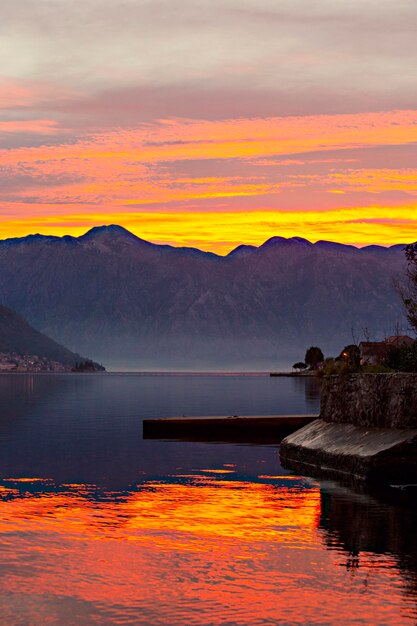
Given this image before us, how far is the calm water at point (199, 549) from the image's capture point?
19.5 meters

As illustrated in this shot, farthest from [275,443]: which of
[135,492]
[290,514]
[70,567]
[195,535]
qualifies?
[70,567]

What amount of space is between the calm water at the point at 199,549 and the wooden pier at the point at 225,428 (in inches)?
903

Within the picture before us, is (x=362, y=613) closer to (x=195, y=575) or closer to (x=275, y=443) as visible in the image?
(x=195, y=575)

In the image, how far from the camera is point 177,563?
23844 mm

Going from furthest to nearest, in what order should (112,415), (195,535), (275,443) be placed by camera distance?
(112,415)
(275,443)
(195,535)

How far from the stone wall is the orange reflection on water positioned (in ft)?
26.4

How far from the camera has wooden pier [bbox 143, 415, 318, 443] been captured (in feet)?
234

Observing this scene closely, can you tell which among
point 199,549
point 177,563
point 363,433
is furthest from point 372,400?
point 177,563

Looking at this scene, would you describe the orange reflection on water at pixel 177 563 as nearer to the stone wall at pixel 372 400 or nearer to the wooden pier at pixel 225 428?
the stone wall at pixel 372 400

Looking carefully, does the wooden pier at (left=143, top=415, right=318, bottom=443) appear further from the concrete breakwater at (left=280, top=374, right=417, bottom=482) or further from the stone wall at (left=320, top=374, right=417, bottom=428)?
the stone wall at (left=320, top=374, right=417, bottom=428)

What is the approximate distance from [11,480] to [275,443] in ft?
89.3

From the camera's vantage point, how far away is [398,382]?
42719mm

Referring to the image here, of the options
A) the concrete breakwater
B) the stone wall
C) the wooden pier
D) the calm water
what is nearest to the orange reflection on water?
the calm water

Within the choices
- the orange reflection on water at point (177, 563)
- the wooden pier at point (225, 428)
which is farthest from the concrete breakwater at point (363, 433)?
the wooden pier at point (225, 428)
